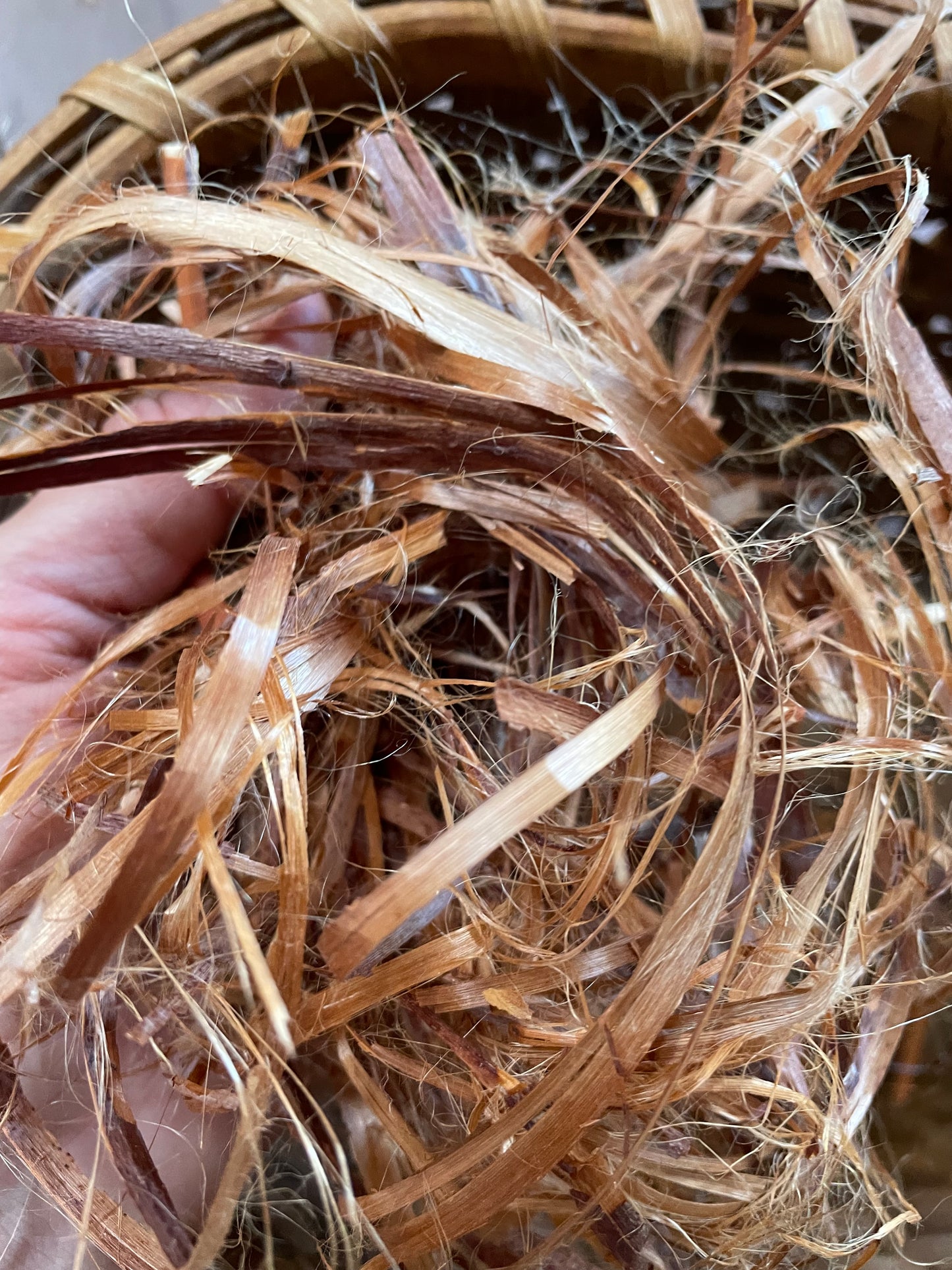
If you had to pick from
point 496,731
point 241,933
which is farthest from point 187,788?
point 496,731

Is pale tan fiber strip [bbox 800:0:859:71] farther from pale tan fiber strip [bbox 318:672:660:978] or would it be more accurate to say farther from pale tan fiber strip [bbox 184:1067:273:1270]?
pale tan fiber strip [bbox 184:1067:273:1270]

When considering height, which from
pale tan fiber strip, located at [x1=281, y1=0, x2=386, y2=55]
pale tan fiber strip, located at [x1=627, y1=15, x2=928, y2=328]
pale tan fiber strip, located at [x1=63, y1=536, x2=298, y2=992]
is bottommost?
pale tan fiber strip, located at [x1=63, y1=536, x2=298, y2=992]

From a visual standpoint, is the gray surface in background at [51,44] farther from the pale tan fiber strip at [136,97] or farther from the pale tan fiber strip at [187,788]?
the pale tan fiber strip at [187,788]

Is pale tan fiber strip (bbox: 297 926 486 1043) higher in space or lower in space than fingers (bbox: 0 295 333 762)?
lower

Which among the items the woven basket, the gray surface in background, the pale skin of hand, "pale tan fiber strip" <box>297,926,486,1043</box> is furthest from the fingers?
the gray surface in background

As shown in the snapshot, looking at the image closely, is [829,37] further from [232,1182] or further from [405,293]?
[232,1182]

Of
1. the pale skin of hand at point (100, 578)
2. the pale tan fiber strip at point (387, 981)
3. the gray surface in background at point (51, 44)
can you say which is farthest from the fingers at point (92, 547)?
the gray surface in background at point (51, 44)

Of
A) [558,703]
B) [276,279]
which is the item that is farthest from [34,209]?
[558,703]
